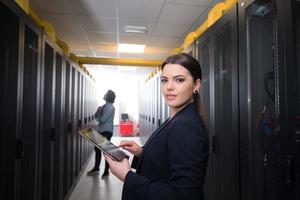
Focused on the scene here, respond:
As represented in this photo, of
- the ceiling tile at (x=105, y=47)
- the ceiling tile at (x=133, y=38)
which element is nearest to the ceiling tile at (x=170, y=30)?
the ceiling tile at (x=133, y=38)

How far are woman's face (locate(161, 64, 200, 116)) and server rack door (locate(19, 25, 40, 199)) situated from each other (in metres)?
1.16

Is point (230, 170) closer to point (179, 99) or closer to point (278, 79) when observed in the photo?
point (278, 79)

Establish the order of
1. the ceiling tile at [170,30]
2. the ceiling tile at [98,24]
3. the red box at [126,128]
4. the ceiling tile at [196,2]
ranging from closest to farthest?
the ceiling tile at [196,2] → the ceiling tile at [98,24] → the ceiling tile at [170,30] → the red box at [126,128]

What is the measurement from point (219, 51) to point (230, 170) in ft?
2.71

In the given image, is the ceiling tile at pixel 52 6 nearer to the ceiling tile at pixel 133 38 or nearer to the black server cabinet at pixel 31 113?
the ceiling tile at pixel 133 38

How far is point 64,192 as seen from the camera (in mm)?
2926

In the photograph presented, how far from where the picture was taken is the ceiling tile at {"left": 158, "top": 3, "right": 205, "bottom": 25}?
2994 mm

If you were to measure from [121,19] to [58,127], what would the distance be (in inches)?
71.1

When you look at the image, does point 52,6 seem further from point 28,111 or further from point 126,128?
point 126,128

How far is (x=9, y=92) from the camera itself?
1382 mm

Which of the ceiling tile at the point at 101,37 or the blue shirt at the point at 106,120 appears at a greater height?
the ceiling tile at the point at 101,37

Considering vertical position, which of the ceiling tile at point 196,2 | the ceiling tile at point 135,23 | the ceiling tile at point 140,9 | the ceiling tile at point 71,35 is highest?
the ceiling tile at point 71,35

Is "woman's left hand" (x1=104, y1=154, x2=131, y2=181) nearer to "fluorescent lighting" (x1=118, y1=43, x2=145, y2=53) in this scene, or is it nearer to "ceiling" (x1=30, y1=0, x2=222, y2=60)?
"ceiling" (x1=30, y1=0, x2=222, y2=60)

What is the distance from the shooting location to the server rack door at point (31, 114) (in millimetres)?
1650
